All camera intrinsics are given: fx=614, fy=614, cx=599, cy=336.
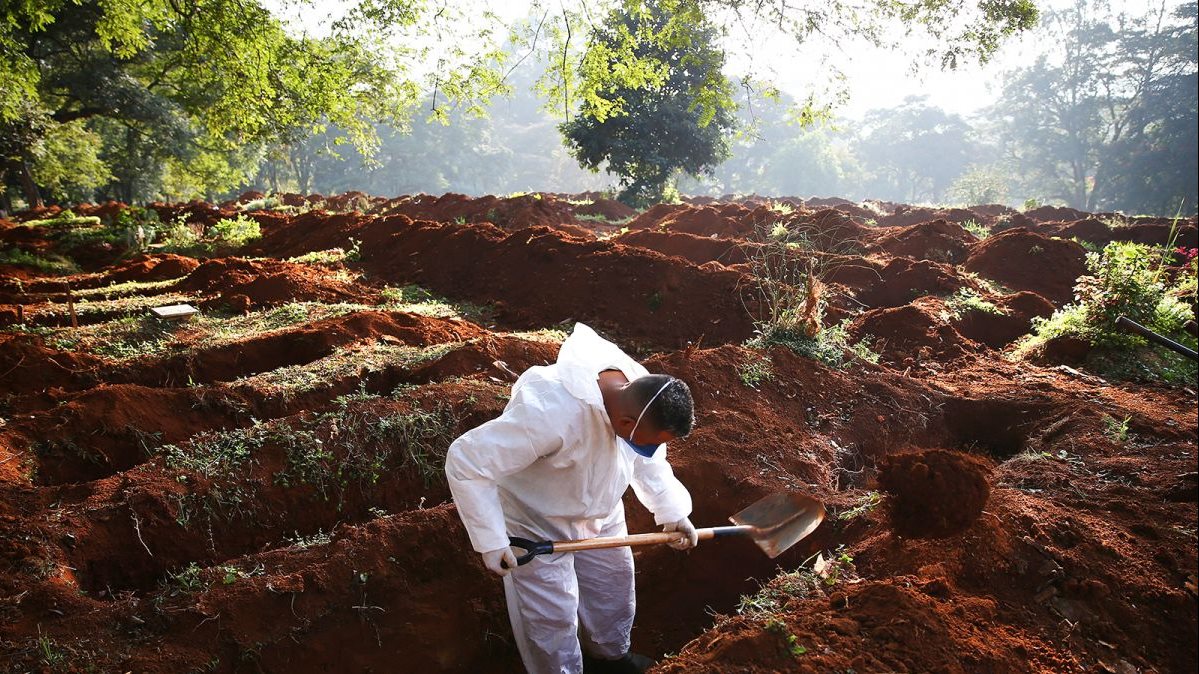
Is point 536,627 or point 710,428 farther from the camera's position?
point 710,428

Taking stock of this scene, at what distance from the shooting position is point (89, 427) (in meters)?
3.96

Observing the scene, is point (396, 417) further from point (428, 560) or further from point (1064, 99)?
point (1064, 99)

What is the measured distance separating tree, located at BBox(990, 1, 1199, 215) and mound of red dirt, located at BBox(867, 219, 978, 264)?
3125cm

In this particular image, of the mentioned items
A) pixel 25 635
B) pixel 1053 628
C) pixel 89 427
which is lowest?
pixel 1053 628

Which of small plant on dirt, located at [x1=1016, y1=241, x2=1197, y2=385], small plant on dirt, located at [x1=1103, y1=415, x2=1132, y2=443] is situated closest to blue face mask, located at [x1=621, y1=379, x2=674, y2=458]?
small plant on dirt, located at [x1=1103, y1=415, x2=1132, y2=443]

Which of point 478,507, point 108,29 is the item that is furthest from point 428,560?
point 108,29

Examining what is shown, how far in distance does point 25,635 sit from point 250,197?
26.8 metres

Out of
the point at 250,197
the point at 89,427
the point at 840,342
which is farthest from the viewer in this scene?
the point at 250,197

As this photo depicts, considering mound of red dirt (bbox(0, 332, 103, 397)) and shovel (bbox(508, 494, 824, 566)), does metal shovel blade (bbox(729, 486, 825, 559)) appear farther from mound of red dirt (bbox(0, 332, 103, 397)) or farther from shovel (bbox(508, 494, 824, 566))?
mound of red dirt (bbox(0, 332, 103, 397))

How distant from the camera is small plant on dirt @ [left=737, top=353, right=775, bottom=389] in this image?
15.9 ft

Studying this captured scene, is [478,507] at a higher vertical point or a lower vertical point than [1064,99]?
lower

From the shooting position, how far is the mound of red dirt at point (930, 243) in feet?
32.9

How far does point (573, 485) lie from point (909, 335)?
17.0 feet

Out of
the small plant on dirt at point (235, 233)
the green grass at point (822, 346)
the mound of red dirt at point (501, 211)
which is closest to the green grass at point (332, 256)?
the small plant on dirt at point (235, 233)
